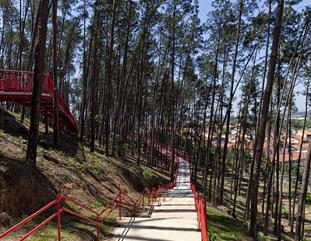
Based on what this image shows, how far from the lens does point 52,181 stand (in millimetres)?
10758

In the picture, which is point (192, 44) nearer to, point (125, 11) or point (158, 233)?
point (125, 11)

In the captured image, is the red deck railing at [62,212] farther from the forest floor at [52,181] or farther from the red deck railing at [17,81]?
the red deck railing at [17,81]

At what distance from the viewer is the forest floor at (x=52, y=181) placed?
302 inches

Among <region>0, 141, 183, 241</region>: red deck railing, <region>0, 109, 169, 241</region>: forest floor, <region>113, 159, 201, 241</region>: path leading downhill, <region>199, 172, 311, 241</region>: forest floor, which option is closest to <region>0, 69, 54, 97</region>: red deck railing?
<region>0, 109, 169, 241</region>: forest floor

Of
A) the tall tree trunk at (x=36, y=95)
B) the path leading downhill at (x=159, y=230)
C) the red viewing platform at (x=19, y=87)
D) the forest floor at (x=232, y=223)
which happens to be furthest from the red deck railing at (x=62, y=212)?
the red viewing platform at (x=19, y=87)

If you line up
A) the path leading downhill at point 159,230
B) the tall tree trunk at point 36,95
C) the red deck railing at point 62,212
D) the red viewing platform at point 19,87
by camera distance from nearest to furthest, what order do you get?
1. the red deck railing at point 62,212
2. the path leading downhill at point 159,230
3. the tall tree trunk at point 36,95
4. the red viewing platform at point 19,87

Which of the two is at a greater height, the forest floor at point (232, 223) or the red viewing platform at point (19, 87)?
the red viewing platform at point (19, 87)

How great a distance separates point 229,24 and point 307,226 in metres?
19.3

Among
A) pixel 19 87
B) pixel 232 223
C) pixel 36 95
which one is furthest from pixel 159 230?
pixel 19 87

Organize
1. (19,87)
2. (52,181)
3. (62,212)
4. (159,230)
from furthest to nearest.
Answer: (19,87) → (52,181) → (62,212) → (159,230)

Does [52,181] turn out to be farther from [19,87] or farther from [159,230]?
[19,87]

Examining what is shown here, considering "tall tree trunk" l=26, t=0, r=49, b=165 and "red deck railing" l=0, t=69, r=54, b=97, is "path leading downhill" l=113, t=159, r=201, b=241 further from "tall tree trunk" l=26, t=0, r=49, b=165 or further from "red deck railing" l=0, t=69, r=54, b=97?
"red deck railing" l=0, t=69, r=54, b=97

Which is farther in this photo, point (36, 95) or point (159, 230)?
point (36, 95)

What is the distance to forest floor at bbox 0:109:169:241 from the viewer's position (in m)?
7.66
